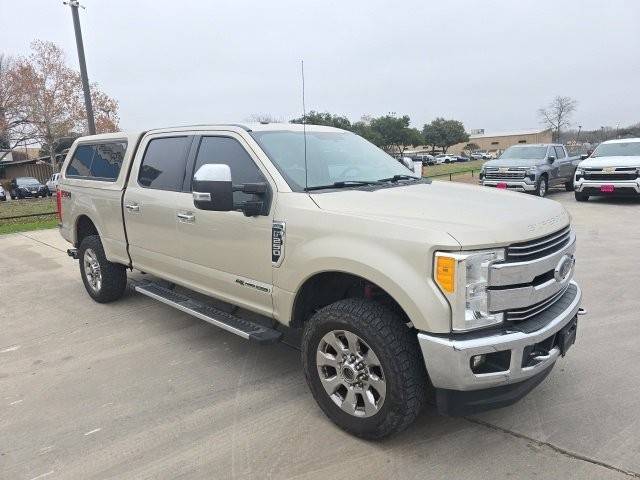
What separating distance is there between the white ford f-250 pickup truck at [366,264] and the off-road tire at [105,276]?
4.04ft

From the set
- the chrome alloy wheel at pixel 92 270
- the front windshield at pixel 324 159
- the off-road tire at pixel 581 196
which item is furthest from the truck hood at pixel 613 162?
the chrome alloy wheel at pixel 92 270

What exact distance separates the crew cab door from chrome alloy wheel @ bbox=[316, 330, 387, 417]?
2.02 feet

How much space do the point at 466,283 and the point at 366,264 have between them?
0.55 metres

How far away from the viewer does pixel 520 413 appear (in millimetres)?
3205

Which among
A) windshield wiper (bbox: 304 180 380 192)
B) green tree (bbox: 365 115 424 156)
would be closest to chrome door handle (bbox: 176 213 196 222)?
windshield wiper (bbox: 304 180 380 192)

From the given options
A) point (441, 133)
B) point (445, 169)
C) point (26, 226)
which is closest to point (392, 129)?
point (441, 133)

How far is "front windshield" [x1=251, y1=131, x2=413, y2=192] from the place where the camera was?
3547mm

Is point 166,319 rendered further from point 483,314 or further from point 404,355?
point 483,314

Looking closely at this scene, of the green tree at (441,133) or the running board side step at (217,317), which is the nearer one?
the running board side step at (217,317)

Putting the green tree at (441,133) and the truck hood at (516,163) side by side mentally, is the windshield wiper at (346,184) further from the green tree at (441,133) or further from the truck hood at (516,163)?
the green tree at (441,133)

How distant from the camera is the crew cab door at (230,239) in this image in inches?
136

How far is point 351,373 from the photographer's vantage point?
293 centimetres

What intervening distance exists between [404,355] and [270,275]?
1.13m

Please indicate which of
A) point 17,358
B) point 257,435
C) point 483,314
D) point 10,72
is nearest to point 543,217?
point 483,314
